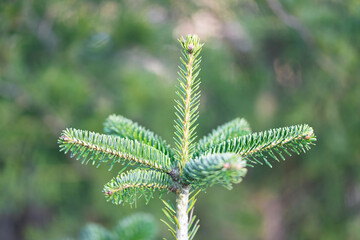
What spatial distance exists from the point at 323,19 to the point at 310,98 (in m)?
0.60

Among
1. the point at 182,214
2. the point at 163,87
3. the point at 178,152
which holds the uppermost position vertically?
the point at 163,87

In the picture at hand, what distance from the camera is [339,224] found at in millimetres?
2682

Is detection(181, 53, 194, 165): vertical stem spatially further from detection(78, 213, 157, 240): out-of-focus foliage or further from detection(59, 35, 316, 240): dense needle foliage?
detection(78, 213, 157, 240): out-of-focus foliage

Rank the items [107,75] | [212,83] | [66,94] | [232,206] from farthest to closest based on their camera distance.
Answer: [232,206] < [212,83] < [107,75] < [66,94]

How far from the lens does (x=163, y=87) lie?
2717mm

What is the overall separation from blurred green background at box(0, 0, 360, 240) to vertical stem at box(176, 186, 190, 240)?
143 cm

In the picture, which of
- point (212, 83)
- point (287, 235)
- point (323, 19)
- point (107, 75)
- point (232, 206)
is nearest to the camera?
point (323, 19)

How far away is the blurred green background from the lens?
2.08 metres

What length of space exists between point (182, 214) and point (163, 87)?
2.12 m

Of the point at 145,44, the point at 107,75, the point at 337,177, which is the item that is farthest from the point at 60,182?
the point at 337,177

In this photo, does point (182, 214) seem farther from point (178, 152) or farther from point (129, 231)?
point (129, 231)

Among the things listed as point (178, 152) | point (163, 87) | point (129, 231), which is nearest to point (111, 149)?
point (178, 152)

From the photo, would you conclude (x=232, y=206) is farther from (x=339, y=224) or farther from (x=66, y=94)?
(x=66, y=94)

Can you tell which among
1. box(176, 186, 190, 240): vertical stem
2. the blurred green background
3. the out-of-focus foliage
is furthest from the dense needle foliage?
the blurred green background
